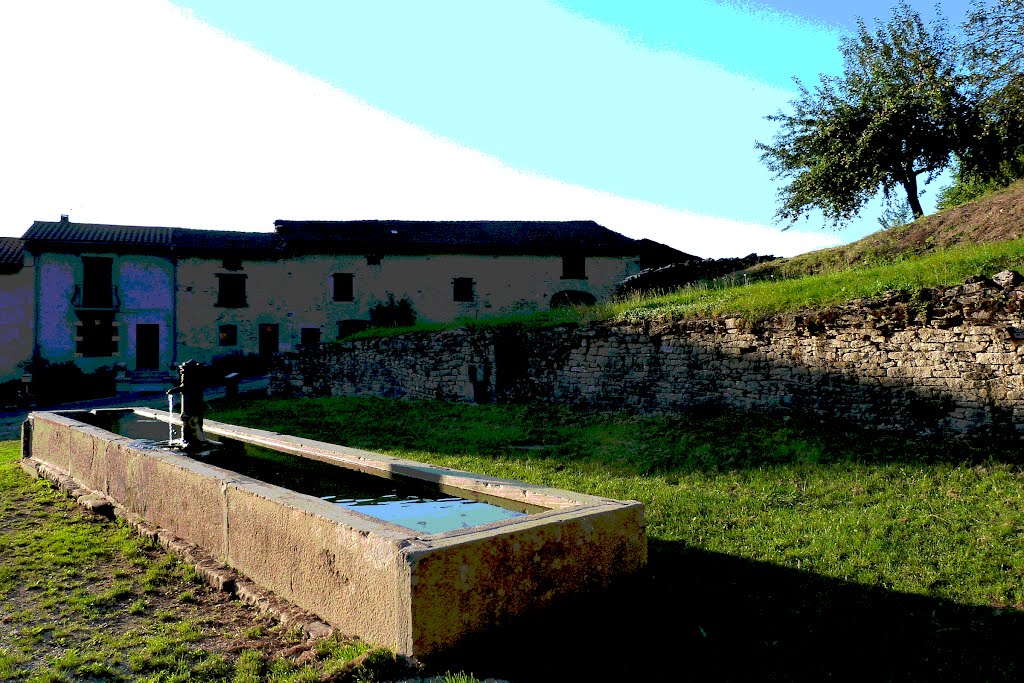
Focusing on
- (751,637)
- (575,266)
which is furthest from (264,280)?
(751,637)

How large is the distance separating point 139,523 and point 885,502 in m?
5.89

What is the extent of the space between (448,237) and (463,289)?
2.17m

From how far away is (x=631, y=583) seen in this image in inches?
146

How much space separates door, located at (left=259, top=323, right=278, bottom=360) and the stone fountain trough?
20.9 metres

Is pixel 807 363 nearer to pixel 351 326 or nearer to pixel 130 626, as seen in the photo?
pixel 130 626

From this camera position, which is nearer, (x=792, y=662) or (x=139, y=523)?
(x=792, y=662)

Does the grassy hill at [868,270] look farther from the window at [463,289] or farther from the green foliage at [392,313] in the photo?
the window at [463,289]

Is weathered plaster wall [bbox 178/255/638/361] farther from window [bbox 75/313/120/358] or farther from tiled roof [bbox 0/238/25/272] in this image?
tiled roof [bbox 0/238/25/272]

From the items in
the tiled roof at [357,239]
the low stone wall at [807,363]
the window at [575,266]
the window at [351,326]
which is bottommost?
the low stone wall at [807,363]

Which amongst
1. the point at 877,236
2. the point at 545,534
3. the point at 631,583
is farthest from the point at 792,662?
the point at 877,236

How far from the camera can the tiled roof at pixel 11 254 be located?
2303cm

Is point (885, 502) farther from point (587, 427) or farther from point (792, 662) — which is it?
point (587, 427)

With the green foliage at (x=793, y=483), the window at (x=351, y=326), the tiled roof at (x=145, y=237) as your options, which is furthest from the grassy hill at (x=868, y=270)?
the tiled roof at (x=145, y=237)

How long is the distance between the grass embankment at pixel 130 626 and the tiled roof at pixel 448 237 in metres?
20.6
